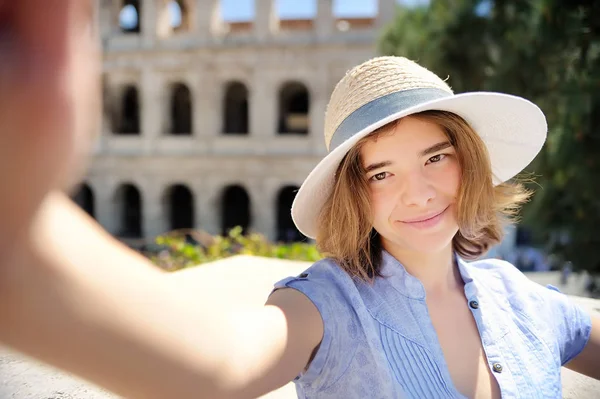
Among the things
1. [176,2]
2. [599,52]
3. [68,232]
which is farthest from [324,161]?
[176,2]

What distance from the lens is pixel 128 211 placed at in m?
15.4

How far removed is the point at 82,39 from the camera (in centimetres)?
35

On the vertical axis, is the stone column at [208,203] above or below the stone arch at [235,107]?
below

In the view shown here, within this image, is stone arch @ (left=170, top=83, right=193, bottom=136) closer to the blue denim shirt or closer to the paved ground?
the paved ground

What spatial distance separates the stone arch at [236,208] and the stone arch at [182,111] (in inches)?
93.2

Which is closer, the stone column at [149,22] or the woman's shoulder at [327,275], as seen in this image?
the woman's shoulder at [327,275]

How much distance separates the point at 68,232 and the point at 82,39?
153mm

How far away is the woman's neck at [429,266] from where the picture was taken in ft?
3.37

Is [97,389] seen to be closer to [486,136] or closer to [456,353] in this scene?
[456,353]

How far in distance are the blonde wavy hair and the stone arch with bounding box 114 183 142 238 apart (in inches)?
550

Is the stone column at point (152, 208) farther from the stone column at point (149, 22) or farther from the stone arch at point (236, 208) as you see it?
the stone column at point (149, 22)

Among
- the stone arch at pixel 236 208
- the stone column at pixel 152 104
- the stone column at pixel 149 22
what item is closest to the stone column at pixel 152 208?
the stone column at pixel 152 104

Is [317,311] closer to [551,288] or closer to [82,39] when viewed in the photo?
[82,39]

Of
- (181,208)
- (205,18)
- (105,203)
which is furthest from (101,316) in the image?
(181,208)
